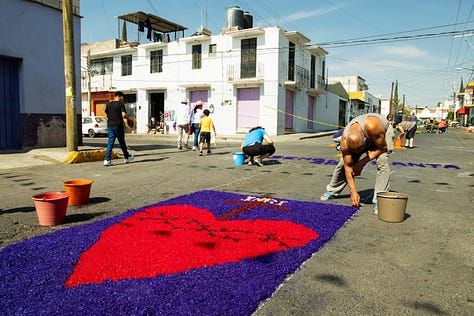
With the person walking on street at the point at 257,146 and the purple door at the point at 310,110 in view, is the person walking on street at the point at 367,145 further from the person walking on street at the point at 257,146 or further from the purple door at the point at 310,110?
the purple door at the point at 310,110

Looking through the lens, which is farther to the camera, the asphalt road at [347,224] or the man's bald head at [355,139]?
the man's bald head at [355,139]

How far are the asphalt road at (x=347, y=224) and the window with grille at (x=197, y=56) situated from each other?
19.6m

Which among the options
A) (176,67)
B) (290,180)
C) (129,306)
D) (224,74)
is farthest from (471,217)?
(176,67)

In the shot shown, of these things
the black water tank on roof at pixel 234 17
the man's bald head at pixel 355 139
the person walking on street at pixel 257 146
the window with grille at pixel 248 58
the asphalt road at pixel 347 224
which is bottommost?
the asphalt road at pixel 347 224

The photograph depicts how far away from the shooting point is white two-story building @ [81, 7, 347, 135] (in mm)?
24844

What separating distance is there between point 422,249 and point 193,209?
2644mm

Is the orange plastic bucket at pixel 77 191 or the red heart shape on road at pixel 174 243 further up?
the orange plastic bucket at pixel 77 191

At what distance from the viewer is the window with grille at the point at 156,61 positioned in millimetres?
28938

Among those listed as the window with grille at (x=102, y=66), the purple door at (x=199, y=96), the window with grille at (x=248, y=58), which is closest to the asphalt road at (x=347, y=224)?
the window with grille at (x=248, y=58)

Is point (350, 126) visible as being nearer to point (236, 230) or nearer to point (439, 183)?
point (236, 230)

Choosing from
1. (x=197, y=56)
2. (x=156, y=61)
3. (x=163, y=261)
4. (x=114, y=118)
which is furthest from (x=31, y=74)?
(x=156, y=61)

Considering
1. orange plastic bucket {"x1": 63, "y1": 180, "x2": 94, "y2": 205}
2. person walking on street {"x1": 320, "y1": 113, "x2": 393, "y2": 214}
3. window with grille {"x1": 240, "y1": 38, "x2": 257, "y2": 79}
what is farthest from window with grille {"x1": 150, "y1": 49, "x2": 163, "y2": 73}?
person walking on street {"x1": 320, "y1": 113, "x2": 393, "y2": 214}

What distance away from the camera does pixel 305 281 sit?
2598 mm

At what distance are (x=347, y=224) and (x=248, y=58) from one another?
74.7 ft
